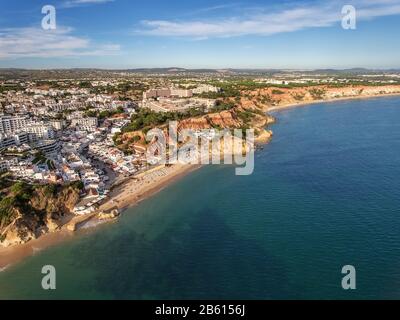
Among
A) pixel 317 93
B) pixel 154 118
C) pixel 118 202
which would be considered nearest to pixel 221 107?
pixel 154 118

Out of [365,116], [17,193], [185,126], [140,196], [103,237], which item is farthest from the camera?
[365,116]

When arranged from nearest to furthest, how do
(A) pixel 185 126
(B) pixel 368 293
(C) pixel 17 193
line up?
(B) pixel 368 293, (C) pixel 17 193, (A) pixel 185 126

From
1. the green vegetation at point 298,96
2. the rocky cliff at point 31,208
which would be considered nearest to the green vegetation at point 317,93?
the green vegetation at point 298,96

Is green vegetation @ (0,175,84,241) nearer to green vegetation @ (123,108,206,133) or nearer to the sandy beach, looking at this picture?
the sandy beach

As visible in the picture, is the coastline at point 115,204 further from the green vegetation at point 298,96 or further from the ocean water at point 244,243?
the green vegetation at point 298,96

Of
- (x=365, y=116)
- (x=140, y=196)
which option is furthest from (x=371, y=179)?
(x=365, y=116)

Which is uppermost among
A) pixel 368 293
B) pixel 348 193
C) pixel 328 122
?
pixel 328 122

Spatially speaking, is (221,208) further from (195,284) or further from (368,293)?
(368,293)

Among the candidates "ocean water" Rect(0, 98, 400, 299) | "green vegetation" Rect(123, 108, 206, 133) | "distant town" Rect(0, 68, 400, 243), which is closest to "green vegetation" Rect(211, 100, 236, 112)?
"distant town" Rect(0, 68, 400, 243)
